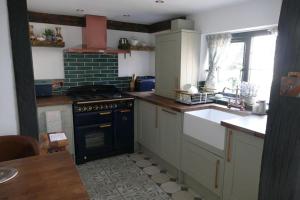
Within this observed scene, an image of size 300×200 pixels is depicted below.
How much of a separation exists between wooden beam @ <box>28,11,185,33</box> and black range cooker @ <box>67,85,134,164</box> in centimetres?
98

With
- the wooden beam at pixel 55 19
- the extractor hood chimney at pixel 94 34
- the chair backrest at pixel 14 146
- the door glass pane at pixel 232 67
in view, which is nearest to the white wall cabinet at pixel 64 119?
the extractor hood chimney at pixel 94 34

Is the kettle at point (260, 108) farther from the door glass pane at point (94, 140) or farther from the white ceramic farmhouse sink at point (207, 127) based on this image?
the door glass pane at point (94, 140)

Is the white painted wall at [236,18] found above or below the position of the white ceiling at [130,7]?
below

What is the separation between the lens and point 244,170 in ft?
5.71

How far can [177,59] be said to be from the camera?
279cm

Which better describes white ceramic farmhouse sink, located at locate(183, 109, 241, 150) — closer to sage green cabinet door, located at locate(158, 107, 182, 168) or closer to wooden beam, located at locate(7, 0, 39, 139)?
sage green cabinet door, located at locate(158, 107, 182, 168)

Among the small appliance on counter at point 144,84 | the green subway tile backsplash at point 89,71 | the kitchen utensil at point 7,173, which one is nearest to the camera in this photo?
the kitchen utensil at point 7,173

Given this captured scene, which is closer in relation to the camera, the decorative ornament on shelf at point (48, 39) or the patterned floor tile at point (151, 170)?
the patterned floor tile at point (151, 170)

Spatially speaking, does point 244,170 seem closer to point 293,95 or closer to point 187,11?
point 293,95

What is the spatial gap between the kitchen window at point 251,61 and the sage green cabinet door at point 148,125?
1.03 m

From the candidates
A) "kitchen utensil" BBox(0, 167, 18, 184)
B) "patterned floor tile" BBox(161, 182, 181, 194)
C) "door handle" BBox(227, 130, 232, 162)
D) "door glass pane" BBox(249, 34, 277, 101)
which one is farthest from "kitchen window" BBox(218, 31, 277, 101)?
"kitchen utensil" BBox(0, 167, 18, 184)

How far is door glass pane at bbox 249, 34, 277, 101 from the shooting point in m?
2.35

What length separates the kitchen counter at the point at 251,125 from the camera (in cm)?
159

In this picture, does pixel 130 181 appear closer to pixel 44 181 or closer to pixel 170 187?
pixel 170 187
